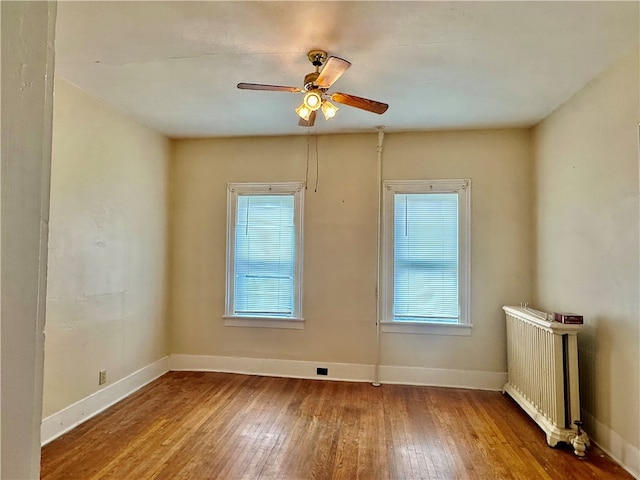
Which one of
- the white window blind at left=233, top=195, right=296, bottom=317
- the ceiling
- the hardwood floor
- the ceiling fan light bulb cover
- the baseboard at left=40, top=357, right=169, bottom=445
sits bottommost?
the hardwood floor

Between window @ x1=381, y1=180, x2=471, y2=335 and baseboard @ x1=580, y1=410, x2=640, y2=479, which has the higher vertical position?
window @ x1=381, y1=180, x2=471, y2=335

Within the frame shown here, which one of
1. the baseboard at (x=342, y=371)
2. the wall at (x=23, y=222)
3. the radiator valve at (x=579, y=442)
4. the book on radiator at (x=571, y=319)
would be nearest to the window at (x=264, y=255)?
the baseboard at (x=342, y=371)

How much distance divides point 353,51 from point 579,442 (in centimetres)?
303

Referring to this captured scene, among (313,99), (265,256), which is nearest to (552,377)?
(313,99)

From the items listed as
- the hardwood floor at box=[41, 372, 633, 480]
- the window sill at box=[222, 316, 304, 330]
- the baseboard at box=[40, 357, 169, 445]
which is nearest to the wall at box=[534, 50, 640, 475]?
the hardwood floor at box=[41, 372, 633, 480]

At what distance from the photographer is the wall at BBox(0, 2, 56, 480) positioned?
1.69 ft

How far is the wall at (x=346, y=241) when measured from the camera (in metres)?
3.99

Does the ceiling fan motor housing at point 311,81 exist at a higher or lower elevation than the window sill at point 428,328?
higher

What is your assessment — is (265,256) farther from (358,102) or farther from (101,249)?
(358,102)

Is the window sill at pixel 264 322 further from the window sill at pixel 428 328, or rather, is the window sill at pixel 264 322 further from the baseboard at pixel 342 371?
the window sill at pixel 428 328

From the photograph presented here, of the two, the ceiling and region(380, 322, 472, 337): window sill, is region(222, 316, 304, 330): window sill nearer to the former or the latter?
region(380, 322, 472, 337): window sill

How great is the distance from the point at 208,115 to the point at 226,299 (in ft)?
6.59

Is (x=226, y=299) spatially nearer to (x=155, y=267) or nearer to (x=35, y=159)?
(x=155, y=267)

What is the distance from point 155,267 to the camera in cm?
422
